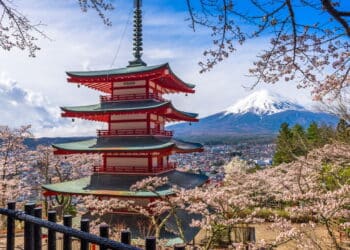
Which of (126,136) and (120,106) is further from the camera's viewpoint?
(120,106)

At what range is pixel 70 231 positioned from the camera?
197 centimetres

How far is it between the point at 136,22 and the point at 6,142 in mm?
10849

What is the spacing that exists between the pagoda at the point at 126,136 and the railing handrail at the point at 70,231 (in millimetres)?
8860

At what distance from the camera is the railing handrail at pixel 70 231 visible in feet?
5.54

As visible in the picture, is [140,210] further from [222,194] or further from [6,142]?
[6,142]

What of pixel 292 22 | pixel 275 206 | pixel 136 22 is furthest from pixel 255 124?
pixel 292 22

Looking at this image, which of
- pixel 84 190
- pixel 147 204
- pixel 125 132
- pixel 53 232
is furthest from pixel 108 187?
pixel 53 232

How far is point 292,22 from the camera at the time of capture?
2.54 meters

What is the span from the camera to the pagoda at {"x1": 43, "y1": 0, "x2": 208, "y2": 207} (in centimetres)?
1202

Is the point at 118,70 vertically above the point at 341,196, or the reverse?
the point at 118,70

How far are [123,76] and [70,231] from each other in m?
11.6

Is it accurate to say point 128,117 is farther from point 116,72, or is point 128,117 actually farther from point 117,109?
point 116,72

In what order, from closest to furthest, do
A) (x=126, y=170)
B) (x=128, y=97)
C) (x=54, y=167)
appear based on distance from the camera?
(x=126, y=170)
(x=128, y=97)
(x=54, y=167)

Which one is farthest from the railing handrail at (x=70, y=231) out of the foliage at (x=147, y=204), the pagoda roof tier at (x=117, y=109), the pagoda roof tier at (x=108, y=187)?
the pagoda roof tier at (x=117, y=109)
